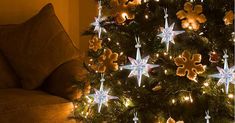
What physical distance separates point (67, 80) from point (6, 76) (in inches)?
19.4

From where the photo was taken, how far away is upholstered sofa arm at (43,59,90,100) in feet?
7.04

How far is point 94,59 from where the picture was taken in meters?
1.83

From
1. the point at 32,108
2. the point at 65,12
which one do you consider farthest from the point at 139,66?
the point at 65,12

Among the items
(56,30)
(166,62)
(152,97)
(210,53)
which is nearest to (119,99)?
(152,97)

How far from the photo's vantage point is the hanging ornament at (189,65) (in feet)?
4.55

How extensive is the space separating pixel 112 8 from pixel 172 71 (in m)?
0.44

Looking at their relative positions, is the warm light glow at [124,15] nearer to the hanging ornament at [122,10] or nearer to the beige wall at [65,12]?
the hanging ornament at [122,10]

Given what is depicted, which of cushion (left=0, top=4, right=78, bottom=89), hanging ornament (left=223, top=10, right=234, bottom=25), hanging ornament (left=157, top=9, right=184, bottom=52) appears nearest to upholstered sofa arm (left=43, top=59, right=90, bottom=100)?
cushion (left=0, top=4, right=78, bottom=89)

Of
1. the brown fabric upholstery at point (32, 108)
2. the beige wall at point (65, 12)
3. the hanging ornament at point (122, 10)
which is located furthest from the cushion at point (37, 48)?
the hanging ornament at point (122, 10)

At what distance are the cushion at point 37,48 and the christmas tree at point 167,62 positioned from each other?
0.67 metres

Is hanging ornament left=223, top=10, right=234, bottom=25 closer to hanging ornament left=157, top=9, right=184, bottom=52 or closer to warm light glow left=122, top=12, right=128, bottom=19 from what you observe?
hanging ornament left=157, top=9, right=184, bottom=52

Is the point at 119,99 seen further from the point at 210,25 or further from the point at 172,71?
the point at 210,25

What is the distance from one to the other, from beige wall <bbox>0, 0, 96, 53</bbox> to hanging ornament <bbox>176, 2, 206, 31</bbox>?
170 cm

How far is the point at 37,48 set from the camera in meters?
2.38
